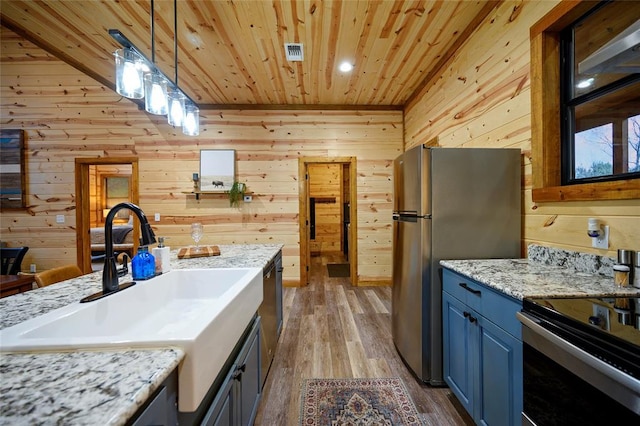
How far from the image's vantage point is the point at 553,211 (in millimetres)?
1623

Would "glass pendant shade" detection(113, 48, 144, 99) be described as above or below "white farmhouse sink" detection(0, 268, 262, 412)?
above

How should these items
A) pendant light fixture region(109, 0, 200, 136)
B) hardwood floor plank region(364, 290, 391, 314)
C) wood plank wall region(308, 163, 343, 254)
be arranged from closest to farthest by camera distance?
pendant light fixture region(109, 0, 200, 136), hardwood floor plank region(364, 290, 391, 314), wood plank wall region(308, 163, 343, 254)

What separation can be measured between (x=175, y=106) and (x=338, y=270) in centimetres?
425

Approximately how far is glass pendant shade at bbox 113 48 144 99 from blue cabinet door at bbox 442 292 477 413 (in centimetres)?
230

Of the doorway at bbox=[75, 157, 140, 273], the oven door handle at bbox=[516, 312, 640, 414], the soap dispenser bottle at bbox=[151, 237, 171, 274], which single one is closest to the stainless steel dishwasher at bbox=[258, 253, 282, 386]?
the soap dispenser bottle at bbox=[151, 237, 171, 274]

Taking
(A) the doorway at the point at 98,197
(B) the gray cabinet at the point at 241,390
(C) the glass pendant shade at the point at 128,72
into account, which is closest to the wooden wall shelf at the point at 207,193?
(A) the doorway at the point at 98,197

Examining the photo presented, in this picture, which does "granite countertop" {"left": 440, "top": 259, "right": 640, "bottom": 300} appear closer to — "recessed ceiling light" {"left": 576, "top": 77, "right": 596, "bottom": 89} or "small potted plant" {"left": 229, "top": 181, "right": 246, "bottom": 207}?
"recessed ceiling light" {"left": 576, "top": 77, "right": 596, "bottom": 89}

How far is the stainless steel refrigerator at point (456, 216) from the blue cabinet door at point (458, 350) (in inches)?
2.8

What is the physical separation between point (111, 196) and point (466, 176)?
34.0ft

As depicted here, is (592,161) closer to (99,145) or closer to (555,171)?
(555,171)

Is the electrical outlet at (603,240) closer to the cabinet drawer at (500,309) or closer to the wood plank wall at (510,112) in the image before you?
the wood plank wall at (510,112)

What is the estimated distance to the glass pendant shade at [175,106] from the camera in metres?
1.74

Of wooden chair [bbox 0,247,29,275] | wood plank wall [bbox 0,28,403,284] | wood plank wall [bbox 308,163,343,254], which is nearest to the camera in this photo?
wooden chair [bbox 0,247,29,275]

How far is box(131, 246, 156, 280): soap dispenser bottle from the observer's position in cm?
123
